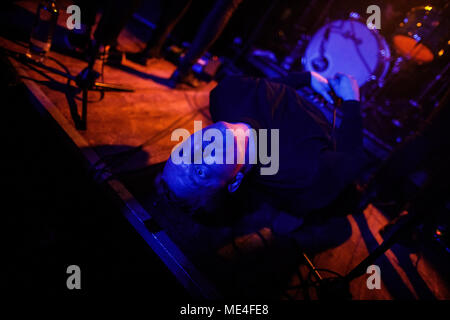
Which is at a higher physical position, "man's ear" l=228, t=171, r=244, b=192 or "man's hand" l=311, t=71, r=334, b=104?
"man's hand" l=311, t=71, r=334, b=104

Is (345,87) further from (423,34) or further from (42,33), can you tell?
(423,34)

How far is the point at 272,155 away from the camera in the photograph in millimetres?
1181

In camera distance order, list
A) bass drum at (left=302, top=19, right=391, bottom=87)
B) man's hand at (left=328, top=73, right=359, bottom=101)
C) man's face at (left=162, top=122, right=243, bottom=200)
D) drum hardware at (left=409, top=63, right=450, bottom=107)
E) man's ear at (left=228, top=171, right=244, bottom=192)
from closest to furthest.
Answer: man's face at (left=162, top=122, right=243, bottom=200) → man's ear at (left=228, top=171, right=244, bottom=192) → man's hand at (left=328, top=73, right=359, bottom=101) → bass drum at (left=302, top=19, right=391, bottom=87) → drum hardware at (left=409, top=63, right=450, bottom=107)

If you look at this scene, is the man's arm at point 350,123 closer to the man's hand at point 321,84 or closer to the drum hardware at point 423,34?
the man's hand at point 321,84

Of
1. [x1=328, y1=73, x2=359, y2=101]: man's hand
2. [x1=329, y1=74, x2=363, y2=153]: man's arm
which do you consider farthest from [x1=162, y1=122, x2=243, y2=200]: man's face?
[x1=328, y1=73, x2=359, y2=101]: man's hand

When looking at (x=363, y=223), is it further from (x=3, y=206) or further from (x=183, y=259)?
(x=3, y=206)

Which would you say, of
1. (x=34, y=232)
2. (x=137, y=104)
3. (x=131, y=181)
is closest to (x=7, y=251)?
(x=34, y=232)

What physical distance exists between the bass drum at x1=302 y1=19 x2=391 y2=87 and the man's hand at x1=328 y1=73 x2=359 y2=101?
167cm

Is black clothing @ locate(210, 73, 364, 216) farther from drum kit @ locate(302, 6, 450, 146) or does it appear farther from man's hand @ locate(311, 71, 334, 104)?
drum kit @ locate(302, 6, 450, 146)

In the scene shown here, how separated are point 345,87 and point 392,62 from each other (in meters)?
3.69

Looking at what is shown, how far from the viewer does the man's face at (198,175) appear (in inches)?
38.4

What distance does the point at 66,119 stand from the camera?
1.65 m

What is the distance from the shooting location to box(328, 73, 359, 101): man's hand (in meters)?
1.51

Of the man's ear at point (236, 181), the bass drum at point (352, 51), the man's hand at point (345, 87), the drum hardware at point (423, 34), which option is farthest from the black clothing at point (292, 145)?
the drum hardware at point (423, 34)
